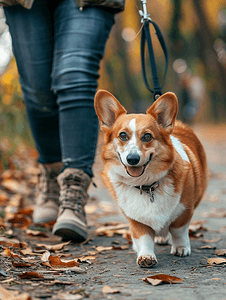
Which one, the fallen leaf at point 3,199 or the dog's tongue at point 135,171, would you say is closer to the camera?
the dog's tongue at point 135,171

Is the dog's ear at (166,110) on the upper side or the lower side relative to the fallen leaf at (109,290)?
upper

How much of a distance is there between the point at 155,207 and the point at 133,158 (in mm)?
302

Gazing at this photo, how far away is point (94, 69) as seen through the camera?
96.3 inches

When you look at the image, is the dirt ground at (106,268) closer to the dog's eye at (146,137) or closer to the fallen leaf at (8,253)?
the fallen leaf at (8,253)

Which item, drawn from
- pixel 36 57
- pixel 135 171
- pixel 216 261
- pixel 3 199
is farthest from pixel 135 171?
pixel 3 199

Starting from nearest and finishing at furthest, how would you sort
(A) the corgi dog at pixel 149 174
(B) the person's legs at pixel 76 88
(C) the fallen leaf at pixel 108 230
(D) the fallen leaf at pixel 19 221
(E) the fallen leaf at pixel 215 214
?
(A) the corgi dog at pixel 149 174 < (B) the person's legs at pixel 76 88 < (C) the fallen leaf at pixel 108 230 < (D) the fallen leaf at pixel 19 221 < (E) the fallen leaf at pixel 215 214

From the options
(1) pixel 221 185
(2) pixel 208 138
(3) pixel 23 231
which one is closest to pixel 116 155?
(3) pixel 23 231

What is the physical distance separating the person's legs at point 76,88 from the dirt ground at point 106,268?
24 cm

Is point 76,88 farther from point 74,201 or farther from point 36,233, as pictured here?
point 36,233

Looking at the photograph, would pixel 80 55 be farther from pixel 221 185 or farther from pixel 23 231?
pixel 221 185

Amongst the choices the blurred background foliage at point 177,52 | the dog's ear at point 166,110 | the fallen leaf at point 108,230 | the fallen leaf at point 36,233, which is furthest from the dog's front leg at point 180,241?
the blurred background foliage at point 177,52

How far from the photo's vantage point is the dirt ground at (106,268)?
1.36 meters

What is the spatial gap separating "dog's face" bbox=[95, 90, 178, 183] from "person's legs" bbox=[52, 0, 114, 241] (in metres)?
0.30

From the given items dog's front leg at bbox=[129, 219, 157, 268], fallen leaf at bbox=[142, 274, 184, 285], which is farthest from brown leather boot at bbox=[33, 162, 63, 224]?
fallen leaf at bbox=[142, 274, 184, 285]
